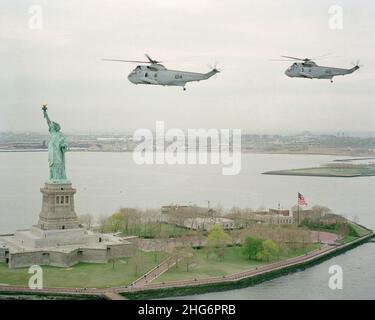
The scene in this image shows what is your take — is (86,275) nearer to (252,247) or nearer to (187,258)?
(187,258)

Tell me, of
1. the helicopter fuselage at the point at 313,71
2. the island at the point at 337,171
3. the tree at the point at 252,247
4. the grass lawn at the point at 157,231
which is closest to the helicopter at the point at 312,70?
the helicopter fuselage at the point at 313,71

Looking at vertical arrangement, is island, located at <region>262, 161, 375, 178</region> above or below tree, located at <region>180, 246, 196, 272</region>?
above

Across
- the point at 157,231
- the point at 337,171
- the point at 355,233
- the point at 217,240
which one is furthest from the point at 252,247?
the point at 337,171

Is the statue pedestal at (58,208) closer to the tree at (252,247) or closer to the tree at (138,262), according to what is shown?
the tree at (138,262)

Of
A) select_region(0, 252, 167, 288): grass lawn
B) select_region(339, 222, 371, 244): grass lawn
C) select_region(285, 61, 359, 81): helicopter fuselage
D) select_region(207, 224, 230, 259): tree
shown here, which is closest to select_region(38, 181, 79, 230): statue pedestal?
select_region(0, 252, 167, 288): grass lawn

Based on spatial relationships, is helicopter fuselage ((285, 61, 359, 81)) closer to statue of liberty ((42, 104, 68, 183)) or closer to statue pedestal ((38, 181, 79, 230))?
statue of liberty ((42, 104, 68, 183))

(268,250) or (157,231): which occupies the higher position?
(157,231)
